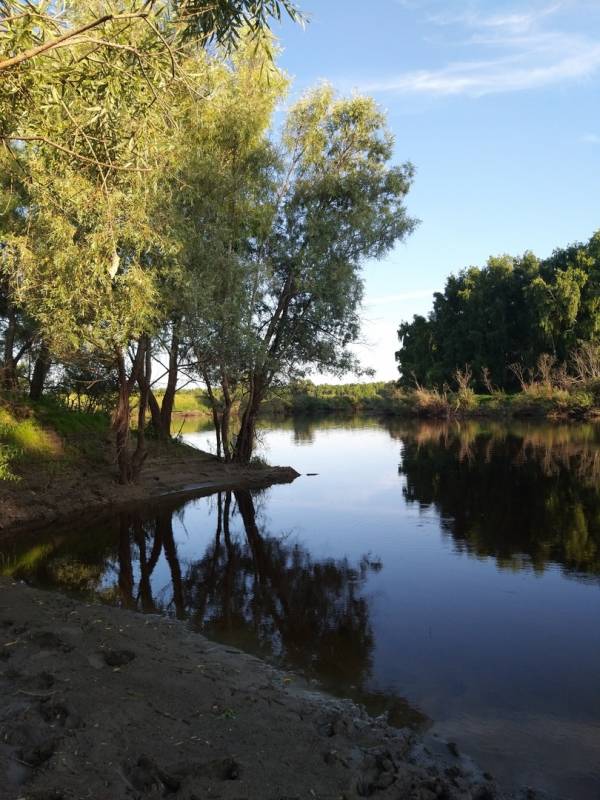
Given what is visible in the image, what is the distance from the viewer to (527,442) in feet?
124

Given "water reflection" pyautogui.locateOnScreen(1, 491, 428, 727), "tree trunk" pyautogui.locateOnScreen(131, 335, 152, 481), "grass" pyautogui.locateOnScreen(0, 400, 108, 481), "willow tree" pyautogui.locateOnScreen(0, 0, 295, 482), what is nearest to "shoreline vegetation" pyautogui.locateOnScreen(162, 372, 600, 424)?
"grass" pyautogui.locateOnScreen(0, 400, 108, 481)

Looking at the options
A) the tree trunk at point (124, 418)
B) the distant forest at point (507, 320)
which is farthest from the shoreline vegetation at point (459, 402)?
the tree trunk at point (124, 418)

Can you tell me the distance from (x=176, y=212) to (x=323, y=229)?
23.8 ft

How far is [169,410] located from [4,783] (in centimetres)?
2297

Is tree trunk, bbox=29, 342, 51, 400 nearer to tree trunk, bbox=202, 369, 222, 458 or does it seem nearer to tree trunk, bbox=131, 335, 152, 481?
tree trunk, bbox=131, 335, 152, 481

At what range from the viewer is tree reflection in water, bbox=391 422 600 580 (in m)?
13.8

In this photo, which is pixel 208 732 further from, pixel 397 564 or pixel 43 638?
pixel 397 564

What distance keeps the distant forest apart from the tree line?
145 feet

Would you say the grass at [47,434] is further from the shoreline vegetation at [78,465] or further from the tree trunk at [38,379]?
the tree trunk at [38,379]

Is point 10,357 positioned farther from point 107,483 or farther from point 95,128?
point 95,128

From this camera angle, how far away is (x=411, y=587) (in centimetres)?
1152

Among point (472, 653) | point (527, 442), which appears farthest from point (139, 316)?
point (527, 442)

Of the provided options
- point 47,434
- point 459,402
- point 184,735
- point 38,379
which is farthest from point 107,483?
point 459,402

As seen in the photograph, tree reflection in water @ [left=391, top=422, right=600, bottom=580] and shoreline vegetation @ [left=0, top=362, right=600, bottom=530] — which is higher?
shoreline vegetation @ [left=0, top=362, right=600, bottom=530]
